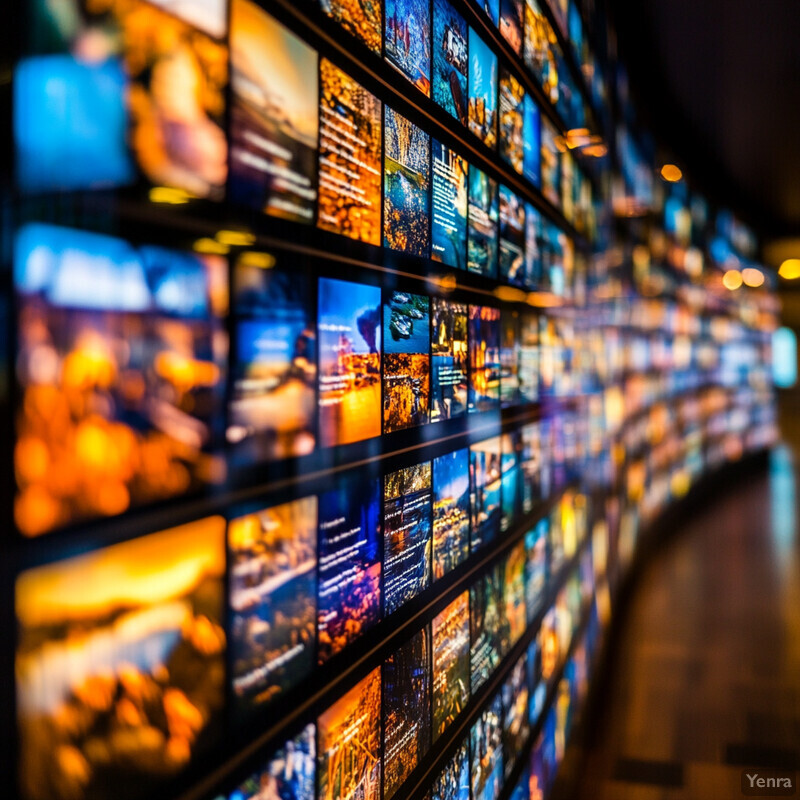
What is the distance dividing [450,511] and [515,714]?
115cm

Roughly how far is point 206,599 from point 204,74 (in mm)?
725

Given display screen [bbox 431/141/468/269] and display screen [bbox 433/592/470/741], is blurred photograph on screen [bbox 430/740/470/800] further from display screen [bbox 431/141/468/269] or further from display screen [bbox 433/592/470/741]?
display screen [bbox 431/141/468/269]

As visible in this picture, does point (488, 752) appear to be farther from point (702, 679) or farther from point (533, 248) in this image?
point (702, 679)

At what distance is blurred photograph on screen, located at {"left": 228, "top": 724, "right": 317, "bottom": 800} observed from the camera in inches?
44.8

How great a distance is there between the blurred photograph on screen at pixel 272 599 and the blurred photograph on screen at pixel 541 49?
2.45 metres

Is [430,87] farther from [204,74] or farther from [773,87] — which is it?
[773,87]

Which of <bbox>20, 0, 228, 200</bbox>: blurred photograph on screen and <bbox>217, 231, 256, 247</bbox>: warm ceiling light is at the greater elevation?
<bbox>20, 0, 228, 200</bbox>: blurred photograph on screen

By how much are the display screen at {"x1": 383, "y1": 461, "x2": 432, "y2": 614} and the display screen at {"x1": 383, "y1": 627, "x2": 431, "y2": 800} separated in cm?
14

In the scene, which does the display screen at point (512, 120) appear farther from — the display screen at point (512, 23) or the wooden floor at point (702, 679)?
the wooden floor at point (702, 679)

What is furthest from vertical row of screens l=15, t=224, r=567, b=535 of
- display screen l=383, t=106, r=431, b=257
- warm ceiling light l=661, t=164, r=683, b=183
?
warm ceiling light l=661, t=164, r=683, b=183

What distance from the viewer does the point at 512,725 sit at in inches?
109

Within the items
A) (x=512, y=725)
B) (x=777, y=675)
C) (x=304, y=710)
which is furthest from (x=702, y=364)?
(x=304, y=710)

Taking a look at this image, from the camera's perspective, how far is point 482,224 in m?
2.40

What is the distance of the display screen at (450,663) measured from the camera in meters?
2.02
